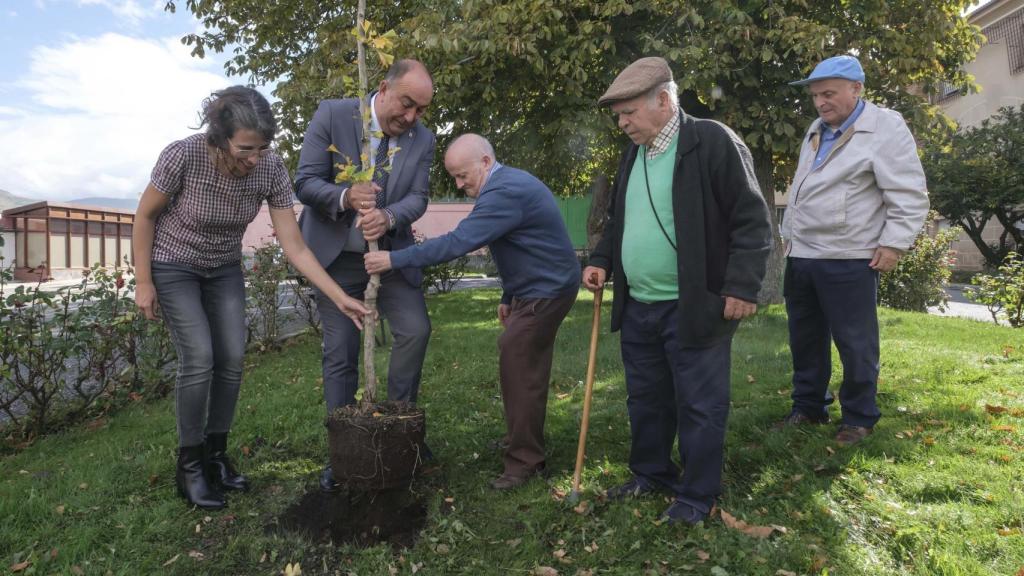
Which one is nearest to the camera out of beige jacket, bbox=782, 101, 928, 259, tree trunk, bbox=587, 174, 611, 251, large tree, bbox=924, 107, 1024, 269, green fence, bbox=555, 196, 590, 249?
beige jacket, bbox=782, 101, 928, 259

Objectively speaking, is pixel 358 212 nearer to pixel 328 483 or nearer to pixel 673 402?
pixel 328 483

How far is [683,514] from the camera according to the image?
3.13 m

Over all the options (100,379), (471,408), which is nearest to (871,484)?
(471,408)

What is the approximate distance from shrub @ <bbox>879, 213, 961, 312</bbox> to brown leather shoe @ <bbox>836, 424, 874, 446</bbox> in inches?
325

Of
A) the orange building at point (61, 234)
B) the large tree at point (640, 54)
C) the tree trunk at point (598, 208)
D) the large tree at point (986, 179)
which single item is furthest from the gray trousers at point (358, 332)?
the orange building at point (61, 234)

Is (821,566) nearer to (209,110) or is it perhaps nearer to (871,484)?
(871,484)

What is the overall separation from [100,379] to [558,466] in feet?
12.3

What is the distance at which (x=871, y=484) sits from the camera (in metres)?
3.41

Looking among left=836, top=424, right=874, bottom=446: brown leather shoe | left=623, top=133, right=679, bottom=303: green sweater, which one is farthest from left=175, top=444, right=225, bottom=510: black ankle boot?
left=836, top=424, right=874, bottom=446: brown leather shoe

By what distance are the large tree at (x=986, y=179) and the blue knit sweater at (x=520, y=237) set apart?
2074 centimetres

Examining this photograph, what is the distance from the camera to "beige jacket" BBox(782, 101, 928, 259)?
3703 mm

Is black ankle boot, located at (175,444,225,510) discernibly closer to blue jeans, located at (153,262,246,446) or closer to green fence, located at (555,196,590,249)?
blue jeans, located at (153,262,246,446)

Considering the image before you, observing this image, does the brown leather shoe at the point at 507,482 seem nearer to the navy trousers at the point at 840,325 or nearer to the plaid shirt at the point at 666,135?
the plaid shirt at the point at 666,135

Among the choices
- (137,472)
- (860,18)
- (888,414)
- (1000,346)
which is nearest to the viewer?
(137,472)
